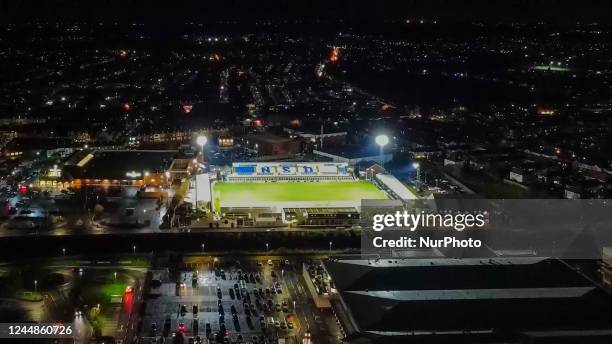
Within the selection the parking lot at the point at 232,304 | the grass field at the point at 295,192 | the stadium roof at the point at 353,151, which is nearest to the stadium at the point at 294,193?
the grass field at the point at 295,192

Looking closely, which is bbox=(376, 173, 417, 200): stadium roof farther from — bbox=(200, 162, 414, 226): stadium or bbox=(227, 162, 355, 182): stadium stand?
bbox=(227, 162, 355, 182): stadium stand

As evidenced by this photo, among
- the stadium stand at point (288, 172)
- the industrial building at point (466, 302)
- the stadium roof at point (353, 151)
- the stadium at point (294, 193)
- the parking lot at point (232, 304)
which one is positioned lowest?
the parking lot at point (232, 304)

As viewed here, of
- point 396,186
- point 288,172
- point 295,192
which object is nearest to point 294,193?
point 295,192

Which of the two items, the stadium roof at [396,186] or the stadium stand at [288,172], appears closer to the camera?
the stadium roof at [396,186]

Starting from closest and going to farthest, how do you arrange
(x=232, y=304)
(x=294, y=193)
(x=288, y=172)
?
1. (x=232, y=304)
2. (x=294, y=193)
3. (x=288, y=172)

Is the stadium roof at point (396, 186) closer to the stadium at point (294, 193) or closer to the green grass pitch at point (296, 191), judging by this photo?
the stadium at point (294, 193)

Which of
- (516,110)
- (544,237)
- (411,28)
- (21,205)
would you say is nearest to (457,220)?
(544,237)

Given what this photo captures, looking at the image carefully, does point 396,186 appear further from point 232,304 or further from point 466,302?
point 466,302
